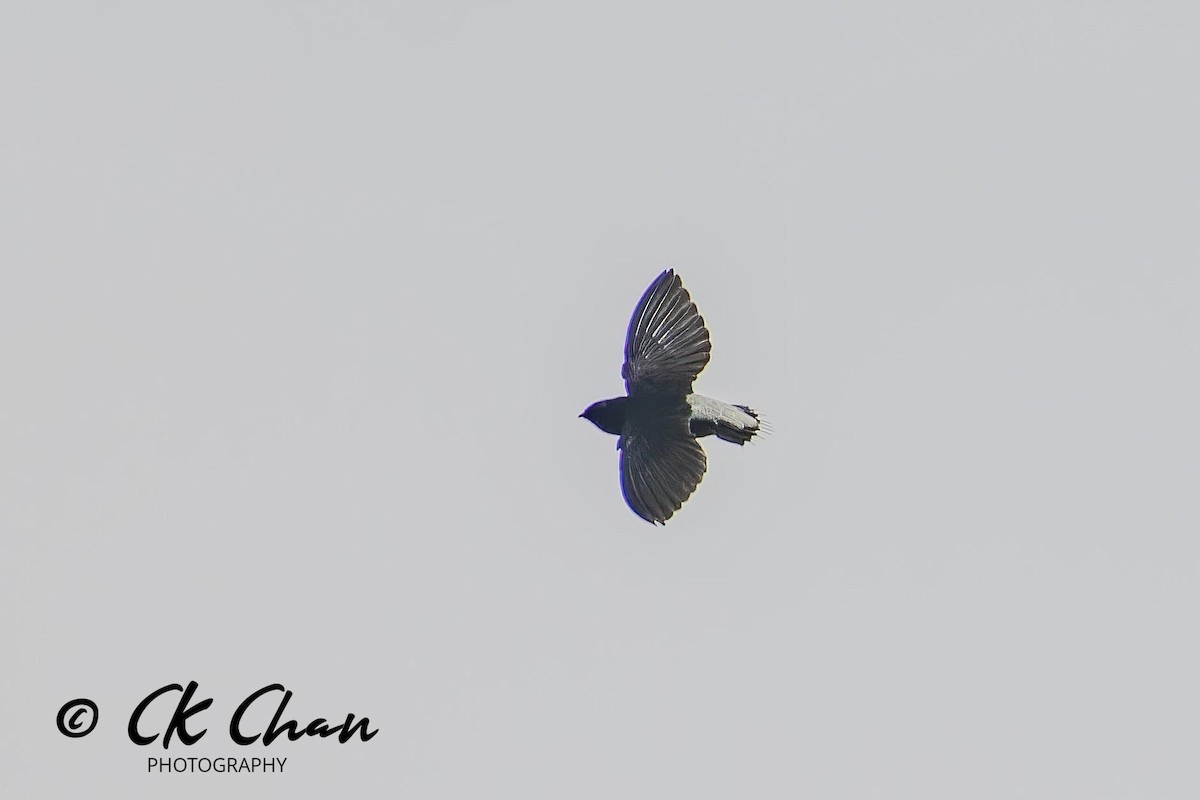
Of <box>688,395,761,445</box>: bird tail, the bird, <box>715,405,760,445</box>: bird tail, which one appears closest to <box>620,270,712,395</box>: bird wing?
the bird

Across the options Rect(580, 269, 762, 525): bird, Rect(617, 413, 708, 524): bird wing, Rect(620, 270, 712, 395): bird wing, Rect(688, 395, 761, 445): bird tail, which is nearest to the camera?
Rect(617, 413, 708, 524): bird wing

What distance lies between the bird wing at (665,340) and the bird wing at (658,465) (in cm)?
43

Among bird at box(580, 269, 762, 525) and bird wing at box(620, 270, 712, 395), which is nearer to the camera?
bird at box(580, 269, 762, 525)

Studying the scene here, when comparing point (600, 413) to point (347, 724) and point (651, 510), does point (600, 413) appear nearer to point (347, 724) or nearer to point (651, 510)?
point (651, 510)

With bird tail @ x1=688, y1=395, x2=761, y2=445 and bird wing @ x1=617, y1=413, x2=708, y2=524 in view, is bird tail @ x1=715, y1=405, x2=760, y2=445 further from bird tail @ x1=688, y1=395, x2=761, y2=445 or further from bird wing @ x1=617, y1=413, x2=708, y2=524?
bird wing @ x1=617, y1=413, x2=708, y2=524

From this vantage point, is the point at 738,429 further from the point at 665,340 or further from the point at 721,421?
the point at 665,340

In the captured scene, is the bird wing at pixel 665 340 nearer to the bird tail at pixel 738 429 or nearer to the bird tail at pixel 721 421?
the bird tail at pixel 721 421

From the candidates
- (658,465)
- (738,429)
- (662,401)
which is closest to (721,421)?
(738,429)

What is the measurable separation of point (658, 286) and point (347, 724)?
10.2 m

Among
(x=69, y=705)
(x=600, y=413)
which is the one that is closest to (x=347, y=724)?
(x=69, y=705)

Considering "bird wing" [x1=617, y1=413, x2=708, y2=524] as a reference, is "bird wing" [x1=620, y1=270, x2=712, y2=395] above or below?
above

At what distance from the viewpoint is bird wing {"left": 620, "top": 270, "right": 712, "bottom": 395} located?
72.5 ft

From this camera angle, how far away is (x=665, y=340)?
22.2m

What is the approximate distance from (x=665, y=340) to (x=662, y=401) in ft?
2.24
